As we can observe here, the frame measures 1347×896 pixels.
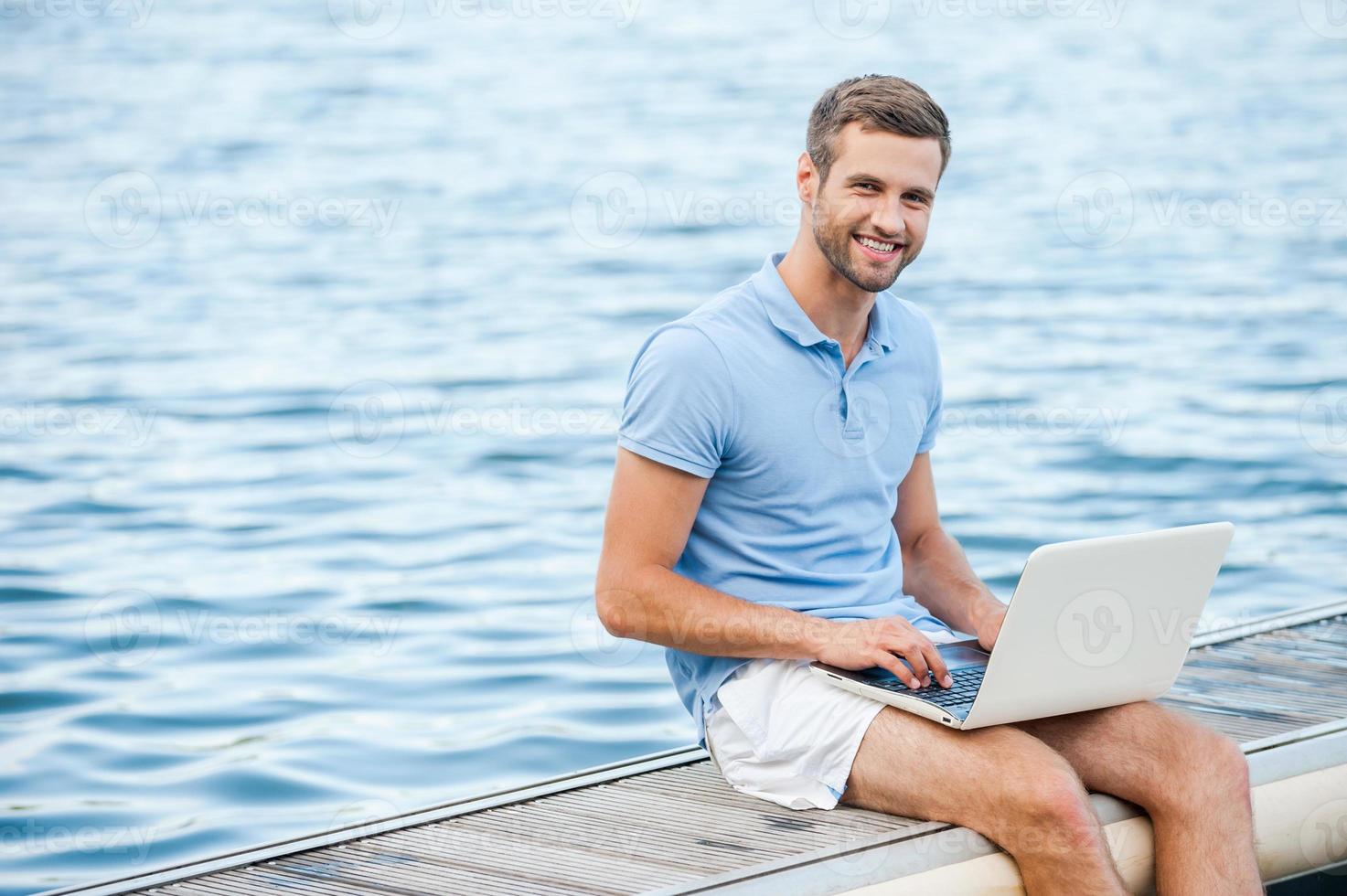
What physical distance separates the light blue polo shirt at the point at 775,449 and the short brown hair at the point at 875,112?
22 cm

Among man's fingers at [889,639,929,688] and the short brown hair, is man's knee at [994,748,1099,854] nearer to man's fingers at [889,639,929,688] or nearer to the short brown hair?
man's fingers at [889,639,929,688]

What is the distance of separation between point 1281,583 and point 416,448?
366 centimetres

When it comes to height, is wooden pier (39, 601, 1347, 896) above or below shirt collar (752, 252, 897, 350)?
below

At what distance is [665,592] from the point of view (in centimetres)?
263

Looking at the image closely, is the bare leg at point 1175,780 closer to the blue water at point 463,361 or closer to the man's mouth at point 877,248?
the man's mouth at point 877,248

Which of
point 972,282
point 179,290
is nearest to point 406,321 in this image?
point 179,290

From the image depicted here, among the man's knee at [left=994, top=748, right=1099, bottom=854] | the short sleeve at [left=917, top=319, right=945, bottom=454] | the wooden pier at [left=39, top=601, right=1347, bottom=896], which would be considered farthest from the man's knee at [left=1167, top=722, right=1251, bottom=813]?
the short sleeve at [left=917, top=319, right=945, bottom=454]

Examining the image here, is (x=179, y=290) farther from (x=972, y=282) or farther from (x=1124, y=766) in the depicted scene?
(x=1124, y=766)

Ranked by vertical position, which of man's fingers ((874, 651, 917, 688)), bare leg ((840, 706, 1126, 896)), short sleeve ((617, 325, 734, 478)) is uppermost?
short sleeve ((617, 325, 734, 478))

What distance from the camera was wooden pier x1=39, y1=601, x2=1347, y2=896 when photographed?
255cm

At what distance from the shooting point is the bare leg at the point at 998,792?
2.43 meters

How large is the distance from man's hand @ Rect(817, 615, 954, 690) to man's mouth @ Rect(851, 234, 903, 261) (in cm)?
56

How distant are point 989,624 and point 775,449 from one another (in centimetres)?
49

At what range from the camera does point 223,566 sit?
240 inches
